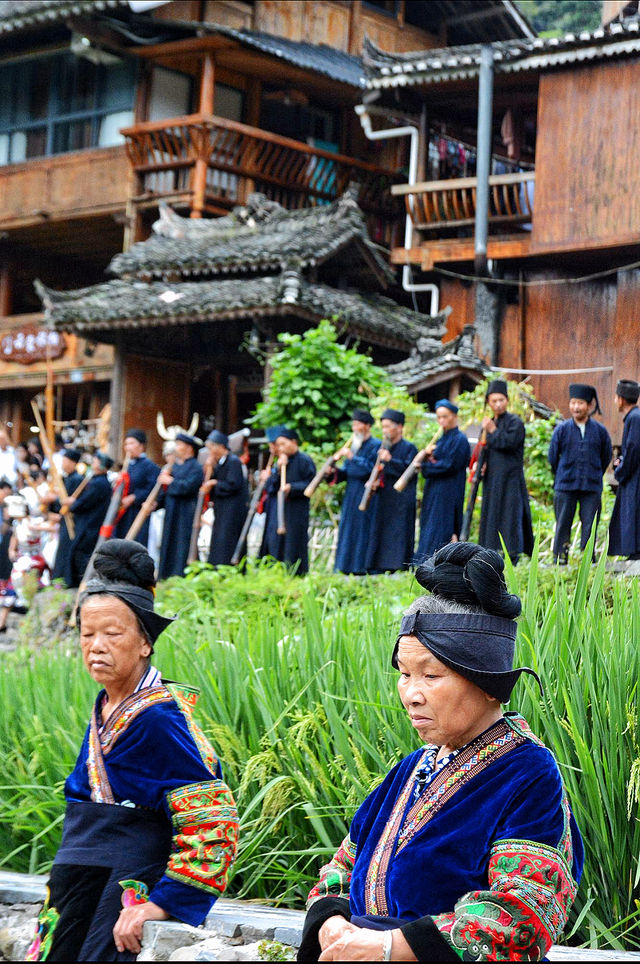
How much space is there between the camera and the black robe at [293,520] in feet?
34.1

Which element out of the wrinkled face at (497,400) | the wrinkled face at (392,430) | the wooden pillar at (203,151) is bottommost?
the wrinkled face at (392,430)

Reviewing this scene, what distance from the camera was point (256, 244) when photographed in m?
15.7

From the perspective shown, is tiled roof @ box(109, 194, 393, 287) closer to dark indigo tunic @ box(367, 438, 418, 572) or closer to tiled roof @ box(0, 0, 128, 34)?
tiled roof @ box(0, 0, 128, 34)

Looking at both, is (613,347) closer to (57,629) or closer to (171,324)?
(171,324)

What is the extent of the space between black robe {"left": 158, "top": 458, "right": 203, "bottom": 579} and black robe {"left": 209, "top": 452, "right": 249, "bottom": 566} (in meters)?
0.22

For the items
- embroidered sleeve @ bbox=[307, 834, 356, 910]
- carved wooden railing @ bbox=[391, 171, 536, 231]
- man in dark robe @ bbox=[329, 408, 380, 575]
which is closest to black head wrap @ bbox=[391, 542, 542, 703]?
embroidered sleeve @ bbox=[307, 834, 356, 910]

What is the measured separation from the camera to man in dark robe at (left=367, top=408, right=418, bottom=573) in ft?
32.4

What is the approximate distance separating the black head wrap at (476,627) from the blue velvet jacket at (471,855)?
106 mm

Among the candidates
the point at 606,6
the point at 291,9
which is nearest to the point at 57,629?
the point at 291,9

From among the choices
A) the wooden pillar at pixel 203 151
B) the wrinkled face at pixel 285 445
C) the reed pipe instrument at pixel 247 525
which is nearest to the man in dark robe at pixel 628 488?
the wrinkled face at pixel 285 445

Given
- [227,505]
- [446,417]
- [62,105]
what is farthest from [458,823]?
[62,105]

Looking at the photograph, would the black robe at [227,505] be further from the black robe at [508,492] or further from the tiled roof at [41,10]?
the tiled roof at [41,10]

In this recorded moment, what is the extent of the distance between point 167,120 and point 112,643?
1527cm

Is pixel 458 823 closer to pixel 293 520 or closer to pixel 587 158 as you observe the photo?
pixel 293 520
